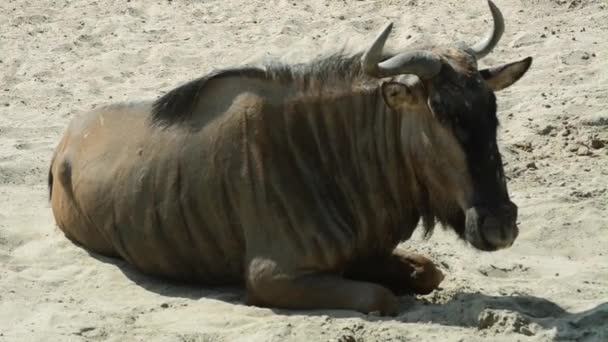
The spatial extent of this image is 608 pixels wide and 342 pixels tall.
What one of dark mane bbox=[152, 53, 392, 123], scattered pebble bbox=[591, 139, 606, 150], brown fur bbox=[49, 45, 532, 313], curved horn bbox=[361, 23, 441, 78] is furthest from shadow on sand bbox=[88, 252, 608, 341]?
scattered pebble bbox=[591, 139, 606, 150]

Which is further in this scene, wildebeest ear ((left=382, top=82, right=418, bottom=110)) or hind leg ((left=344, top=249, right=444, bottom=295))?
hind leg ((left=344, top=249, right=444, bottom=295))

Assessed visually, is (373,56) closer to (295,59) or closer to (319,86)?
(319,86)

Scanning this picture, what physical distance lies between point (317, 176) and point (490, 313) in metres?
1.18

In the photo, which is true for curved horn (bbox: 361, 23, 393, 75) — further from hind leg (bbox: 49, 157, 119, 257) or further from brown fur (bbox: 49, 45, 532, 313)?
hind leg (bbox: 49, 157, 119, 257)

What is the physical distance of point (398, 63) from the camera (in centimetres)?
642

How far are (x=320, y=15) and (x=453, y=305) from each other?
7.09m

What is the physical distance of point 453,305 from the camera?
6.63 m

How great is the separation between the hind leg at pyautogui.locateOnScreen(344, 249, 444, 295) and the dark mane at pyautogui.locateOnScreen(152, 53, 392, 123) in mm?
946

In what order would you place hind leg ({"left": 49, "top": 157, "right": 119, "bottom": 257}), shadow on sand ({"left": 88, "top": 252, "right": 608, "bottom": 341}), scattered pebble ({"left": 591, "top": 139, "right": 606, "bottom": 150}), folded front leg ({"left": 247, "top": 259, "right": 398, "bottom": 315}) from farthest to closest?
scattered pebble ({"left": 591, "top": 139, "right": 606, "bottom": 150}) < hind leg ({"left": 49, "top": 157, "right": 119, "bottom": 257}) < folded front leg ({"left": 247, "top": 259, "right": 398, "bottom": 315}) < shadow on sand ({"left": 88, "top": 252, "right": 608, "bottom": 341})

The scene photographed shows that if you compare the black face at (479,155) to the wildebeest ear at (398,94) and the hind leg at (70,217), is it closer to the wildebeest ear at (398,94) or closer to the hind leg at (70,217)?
the wildebeest ear at (398,94)

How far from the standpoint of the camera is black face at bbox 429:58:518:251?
6.27 m

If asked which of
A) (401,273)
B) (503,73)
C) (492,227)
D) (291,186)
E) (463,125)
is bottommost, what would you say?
(401,273)

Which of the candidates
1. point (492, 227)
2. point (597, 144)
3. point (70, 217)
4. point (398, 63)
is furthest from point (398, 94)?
point (597, 144)

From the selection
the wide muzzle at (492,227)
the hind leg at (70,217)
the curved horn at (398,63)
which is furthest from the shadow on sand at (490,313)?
the curved horn at (398,63)
